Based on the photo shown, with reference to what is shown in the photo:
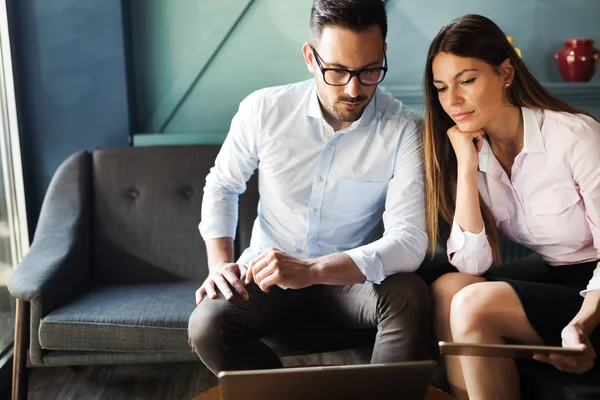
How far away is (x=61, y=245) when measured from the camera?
2.04 m

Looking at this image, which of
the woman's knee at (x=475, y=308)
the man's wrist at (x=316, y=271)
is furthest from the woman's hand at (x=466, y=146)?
the man's wrist at (x=316, y=271)

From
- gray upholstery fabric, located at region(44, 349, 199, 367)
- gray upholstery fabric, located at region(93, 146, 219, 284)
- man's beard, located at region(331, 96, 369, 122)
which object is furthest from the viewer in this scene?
gray upholstery fabric, located at region(93, 146, 219, 284)

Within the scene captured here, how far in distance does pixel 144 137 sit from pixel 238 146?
1.94ft

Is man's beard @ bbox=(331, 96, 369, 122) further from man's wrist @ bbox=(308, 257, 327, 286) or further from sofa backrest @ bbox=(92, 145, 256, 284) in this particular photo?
sofa backrest @ bbox=(92, 145, 256, 284)

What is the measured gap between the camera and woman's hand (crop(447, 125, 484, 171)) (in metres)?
1.68

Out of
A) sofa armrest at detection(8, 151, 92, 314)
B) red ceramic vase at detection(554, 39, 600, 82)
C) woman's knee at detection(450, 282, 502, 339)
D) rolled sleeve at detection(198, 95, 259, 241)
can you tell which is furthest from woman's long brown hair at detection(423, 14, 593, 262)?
sofa armrest at detection(8, 151, 92, 314)

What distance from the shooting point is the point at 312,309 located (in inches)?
70.7

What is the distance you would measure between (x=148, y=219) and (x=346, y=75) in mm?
934

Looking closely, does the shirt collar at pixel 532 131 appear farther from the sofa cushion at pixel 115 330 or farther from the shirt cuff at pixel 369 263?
the sofa cushion at pixel 115 330

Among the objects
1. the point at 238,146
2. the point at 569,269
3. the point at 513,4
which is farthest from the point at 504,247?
the point at 238,146

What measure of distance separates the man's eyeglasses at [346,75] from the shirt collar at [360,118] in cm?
14

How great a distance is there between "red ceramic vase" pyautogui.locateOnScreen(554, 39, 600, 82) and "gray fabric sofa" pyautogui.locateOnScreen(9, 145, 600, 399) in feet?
2.25

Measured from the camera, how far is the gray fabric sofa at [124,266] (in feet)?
5.84

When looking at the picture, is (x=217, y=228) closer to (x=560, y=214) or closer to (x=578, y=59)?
(x=560, y=214)
